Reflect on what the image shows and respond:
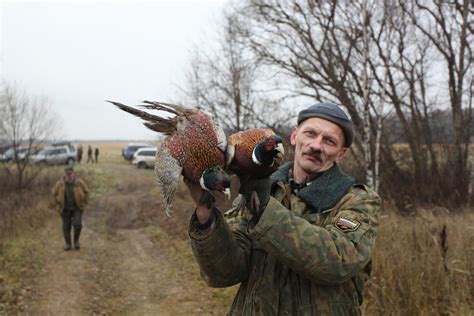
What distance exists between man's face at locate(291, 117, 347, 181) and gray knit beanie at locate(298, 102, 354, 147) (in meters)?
0.02

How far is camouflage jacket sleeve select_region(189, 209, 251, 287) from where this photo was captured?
5.86 feet

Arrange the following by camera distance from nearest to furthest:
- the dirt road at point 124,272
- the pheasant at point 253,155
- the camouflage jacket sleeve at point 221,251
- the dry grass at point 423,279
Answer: the pheasant at point 253,155, the camouflage jacket sleeve at point 221,251, the dry grass at point 423,279, the dirt road at point 124,272

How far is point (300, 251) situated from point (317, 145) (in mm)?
542

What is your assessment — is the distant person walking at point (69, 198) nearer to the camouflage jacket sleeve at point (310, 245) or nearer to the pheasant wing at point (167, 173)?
the pheasant wing at point (167, 173)

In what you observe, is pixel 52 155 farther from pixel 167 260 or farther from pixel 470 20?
pixel 470 20

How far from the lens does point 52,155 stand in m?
27.0

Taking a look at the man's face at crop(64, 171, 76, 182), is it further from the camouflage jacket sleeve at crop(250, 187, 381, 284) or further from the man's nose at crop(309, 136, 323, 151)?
the camouflage jacket sleeve at crop(250, 187, 381, 284)

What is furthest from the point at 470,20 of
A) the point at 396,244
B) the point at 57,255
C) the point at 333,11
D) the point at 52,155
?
the point at 52,155

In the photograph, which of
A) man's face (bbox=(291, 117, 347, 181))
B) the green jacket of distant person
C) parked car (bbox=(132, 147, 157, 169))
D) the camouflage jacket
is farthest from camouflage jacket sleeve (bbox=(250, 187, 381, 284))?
parked car (bbox=(132, 147, 157, 169))

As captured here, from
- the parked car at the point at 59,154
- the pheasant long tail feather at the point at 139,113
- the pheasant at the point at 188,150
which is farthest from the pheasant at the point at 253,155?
the parked car at the point at 59,154

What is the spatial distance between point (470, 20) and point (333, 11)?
3.83 meters

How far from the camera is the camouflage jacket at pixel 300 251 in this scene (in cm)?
160

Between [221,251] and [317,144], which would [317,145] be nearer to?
[317,144]

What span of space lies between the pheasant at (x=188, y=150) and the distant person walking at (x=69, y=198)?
7959 millimetres
